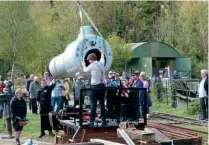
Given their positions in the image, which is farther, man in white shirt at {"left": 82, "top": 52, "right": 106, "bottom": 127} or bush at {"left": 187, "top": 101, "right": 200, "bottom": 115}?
bush at {"left": 187, "top": 101, "right": 200, "bottom": 115}

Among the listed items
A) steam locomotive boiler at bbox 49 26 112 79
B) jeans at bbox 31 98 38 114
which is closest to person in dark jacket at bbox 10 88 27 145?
steam locomotive boiler at bbox 49 26 112 79

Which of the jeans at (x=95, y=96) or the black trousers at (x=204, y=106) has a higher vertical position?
the jeans at (x=95, y=96)

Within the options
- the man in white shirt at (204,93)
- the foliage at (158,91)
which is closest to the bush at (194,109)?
the man in white shirt at (204,93)

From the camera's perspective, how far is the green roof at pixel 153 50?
5147 cm

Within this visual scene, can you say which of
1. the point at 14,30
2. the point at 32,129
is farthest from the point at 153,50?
the point at 32,129

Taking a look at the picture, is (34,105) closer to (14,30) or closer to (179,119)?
(179,119)

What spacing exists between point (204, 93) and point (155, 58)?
34.9 metres

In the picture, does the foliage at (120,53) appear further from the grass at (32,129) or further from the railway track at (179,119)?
the grass at (32,129)

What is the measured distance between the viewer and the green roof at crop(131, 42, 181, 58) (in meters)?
51.5

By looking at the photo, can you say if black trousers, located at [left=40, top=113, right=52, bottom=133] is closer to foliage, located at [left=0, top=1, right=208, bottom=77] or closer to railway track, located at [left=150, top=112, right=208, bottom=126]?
railway track, located at [left=150, top=112, right=208, bottom=126]

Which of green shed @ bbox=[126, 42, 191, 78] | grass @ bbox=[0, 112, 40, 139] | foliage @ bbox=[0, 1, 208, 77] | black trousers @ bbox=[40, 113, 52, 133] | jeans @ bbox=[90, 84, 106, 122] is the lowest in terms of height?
grass @ bbox=[0, 112, 40, 139]

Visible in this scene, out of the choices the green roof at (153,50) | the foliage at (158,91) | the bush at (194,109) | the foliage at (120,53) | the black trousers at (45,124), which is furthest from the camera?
the green roof at (153,50)

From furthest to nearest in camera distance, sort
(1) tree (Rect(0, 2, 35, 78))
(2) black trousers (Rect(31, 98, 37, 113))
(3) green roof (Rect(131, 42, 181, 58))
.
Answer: (3) green roof (Rect(131, 42, 181, 58)) < (1) tree (Rect(0, 2, 35, 78)) < (2) black trousers (Rect(31, 98, 37, 113))

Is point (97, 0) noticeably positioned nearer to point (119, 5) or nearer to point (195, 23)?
point (119, 5)
